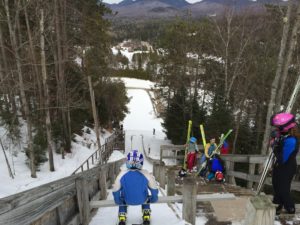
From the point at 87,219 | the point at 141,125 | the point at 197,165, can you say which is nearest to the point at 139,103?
the point at 141,125

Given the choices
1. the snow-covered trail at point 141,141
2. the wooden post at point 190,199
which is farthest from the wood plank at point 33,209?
the wooden post at point 190,199

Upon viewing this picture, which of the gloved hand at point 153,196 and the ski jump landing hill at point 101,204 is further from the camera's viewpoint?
the gloved hand at point 153,196

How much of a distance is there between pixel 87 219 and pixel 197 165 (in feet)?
19.7

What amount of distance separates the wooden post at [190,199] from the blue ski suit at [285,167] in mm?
1399

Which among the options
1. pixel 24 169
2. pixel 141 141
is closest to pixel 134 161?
pixel 24 169

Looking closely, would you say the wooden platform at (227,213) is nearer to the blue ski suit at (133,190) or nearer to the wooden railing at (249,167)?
the blue ski suit at (133,190)

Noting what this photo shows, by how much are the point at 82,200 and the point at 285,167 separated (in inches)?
120

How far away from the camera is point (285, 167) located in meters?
4.62

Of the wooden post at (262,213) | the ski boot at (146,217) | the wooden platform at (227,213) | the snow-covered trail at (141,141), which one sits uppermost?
the wooden post at (262,213)

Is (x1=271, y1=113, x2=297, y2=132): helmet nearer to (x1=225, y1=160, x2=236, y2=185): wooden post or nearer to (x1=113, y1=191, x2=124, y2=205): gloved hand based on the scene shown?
(x1=113, y1=191, x2=124, y2=205): gloved hand

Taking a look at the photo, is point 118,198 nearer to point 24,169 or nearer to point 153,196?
point 153,196

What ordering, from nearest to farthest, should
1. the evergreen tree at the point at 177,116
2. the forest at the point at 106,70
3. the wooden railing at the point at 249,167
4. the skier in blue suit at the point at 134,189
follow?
1. the skier in blue suit at the point at 134,189
2. the wooden railing at the point at 249,167
3. the forest at the point at 106,70
4. the evergreen tree at the point at 177,116

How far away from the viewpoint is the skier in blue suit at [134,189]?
4.58 metres

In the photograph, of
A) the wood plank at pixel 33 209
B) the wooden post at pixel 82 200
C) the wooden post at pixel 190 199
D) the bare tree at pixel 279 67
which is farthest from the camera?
the bare tree at pixel 279 67
